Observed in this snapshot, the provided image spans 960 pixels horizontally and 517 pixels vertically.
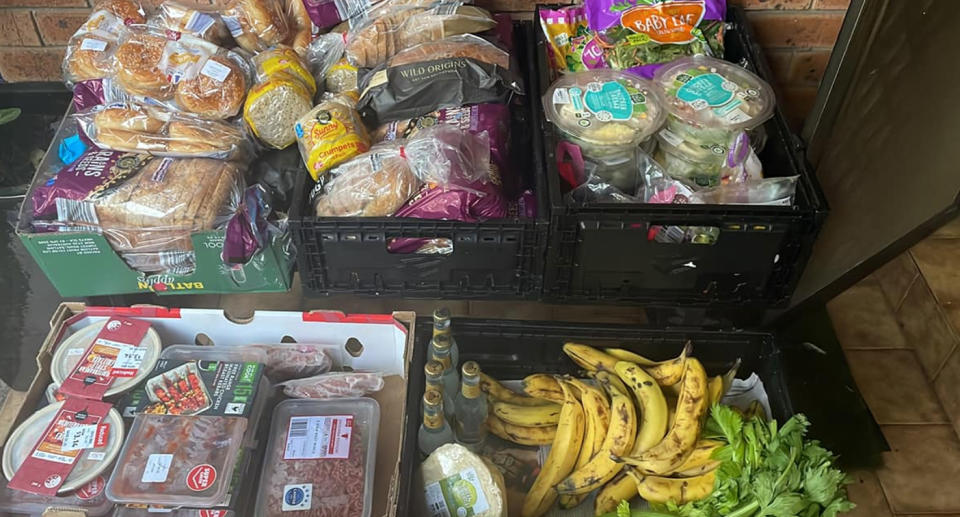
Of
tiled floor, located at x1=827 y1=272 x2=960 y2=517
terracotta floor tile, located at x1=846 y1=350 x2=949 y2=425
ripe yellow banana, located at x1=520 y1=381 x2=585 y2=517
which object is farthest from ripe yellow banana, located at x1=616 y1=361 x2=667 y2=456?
terracotta floor tile, located at x1=846 y1=350 x2=949 y2=425

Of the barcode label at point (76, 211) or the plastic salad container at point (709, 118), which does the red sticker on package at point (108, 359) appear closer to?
the barcode label at point (76, 211)

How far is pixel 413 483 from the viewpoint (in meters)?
1.27

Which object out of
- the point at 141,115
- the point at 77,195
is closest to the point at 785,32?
the point at 141,115

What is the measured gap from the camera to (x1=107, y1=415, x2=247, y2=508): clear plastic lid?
117 cm

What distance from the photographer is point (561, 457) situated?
1333mm

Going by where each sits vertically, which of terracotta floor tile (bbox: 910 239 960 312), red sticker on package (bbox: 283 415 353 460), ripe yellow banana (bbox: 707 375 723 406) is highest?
ripe yellow banana (bbox: 707 375 723 406)

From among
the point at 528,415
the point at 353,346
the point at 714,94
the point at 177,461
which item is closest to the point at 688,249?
the point at 714,94

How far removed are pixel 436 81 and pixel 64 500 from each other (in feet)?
3.28

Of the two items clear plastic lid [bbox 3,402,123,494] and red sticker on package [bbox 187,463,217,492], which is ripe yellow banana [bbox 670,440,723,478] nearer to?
red sticker on package [bbox 187,463,217,492]

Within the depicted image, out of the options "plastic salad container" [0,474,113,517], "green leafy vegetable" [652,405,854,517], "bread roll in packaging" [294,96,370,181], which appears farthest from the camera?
"bread roll in packaging" [294,96,370,181]

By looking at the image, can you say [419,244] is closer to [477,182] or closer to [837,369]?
[477,182]

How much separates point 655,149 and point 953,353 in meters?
0.97

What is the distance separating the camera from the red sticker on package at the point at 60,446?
1194 millimetres

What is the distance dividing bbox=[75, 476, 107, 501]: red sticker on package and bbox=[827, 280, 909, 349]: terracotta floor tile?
1.74 metres
